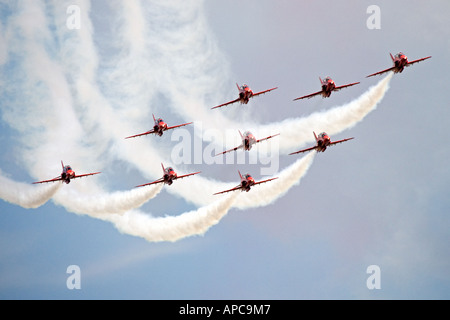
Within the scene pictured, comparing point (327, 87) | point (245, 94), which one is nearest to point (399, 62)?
point (327, 87)

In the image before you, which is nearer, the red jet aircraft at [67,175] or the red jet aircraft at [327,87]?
the red jet aircraft at [327,87]

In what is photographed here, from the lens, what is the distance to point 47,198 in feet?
618

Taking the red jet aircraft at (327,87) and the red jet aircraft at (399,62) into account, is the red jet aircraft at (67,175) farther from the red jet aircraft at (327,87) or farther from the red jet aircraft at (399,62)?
the red jet aircraft at (399,62)

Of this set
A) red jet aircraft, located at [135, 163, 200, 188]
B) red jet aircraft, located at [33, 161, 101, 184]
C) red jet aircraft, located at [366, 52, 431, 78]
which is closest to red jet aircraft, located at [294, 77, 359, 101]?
red jet aircraft, located at [366, 52, 431, 78]

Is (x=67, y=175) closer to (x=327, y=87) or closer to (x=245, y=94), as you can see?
(x=245, y=94)

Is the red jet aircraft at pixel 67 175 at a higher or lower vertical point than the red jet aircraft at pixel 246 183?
higher

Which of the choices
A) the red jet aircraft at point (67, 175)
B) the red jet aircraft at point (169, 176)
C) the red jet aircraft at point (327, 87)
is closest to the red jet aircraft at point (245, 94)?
the red jet aircraft at point (327, 87)

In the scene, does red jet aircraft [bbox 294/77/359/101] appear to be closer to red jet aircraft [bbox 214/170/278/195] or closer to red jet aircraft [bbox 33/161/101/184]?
red jet aircraft [bbox 214/170/278/195]

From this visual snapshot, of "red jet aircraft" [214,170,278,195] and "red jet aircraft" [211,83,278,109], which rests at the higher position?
"red jet aircraft" [211,83,278,109]
